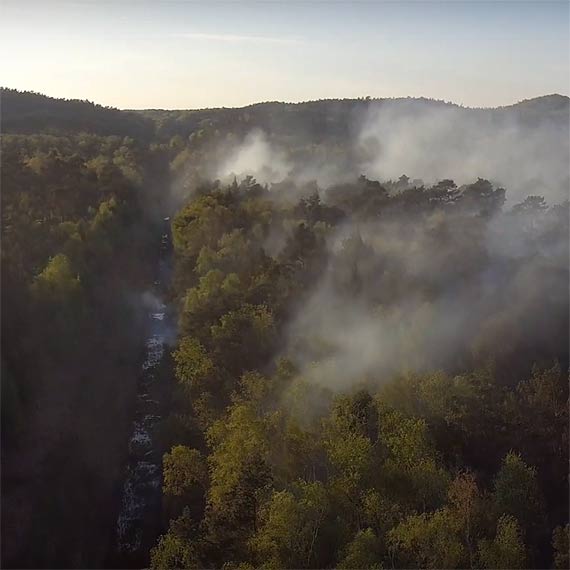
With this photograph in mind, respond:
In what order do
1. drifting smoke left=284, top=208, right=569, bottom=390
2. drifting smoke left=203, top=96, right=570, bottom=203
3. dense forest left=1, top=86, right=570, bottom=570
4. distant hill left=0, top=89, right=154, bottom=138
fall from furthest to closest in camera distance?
distant hill left=0, top=89, right=154, bottom=138 < drifting smoke left=203, top=96, right=570, bottom=203 < drifting smoke left=284, top=208, right=569, bottom=390 < dense forest left=1, top=86, right=570, bottom=570

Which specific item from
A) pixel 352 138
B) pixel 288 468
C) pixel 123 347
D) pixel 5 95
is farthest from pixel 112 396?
pixel 352 138

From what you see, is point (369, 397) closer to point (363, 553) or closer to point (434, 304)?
point (363, 553)

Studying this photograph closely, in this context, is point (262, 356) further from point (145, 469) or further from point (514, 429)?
point (514, 429)

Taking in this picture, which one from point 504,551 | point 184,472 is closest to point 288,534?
point 504,551

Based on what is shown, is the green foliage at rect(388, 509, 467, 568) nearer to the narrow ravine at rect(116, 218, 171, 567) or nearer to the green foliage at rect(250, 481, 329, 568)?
the green foliage at rect(250, 481, 329, 568)

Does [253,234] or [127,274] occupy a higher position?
[253,234]

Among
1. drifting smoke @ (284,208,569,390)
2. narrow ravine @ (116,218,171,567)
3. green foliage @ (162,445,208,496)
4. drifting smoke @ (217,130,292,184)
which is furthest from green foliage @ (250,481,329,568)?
drifting smoke @ (217,130,292,184)

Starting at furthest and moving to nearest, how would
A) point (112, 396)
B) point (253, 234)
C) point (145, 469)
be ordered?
point (253, 234)
point (112, 396)
point (145, 469)
